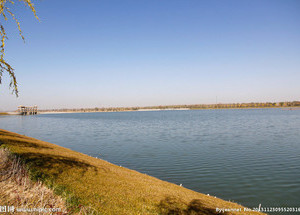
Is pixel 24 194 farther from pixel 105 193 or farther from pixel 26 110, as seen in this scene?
pixel 26 110

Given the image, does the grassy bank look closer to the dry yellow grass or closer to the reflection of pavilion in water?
the dry yellow grass

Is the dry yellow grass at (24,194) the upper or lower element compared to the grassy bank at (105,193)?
upper

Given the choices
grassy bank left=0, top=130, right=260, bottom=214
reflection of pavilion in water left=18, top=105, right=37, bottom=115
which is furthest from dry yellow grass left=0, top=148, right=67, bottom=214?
reflection of pavilion in water left=18, top=105, right=37, bottom=115

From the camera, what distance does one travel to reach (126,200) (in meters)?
8.06

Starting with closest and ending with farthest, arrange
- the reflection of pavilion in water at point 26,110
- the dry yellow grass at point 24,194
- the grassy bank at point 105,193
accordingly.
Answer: the dry yellow grass at point 24,194
the grassy bank at point 105,193
the reflection of pavilion in water at point 26,110

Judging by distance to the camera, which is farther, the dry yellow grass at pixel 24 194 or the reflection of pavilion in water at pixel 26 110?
the reflection of pavilion in water at pixel 26 110

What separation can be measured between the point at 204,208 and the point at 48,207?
21.7 ft

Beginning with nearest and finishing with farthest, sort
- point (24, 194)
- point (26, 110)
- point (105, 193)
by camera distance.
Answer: point (24, 194) < point (105, 193) < point (26, 110)

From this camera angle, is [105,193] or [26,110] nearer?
[105,193]

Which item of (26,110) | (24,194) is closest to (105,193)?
(24,194)

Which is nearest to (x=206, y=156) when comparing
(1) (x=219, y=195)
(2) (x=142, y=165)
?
(2) (x=142, y=165)

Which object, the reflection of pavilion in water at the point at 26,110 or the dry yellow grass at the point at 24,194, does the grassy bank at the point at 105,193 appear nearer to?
the dry yellow grass at the point at 24,194

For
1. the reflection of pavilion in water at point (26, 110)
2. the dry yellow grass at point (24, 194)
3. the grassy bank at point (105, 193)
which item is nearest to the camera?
the dry yellow grass at point (24, 194)

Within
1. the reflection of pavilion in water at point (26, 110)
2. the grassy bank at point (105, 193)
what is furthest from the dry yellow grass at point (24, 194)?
the reflection of pavilion in water at point (26, 110)
